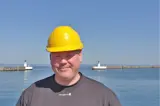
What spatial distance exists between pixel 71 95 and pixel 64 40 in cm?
59

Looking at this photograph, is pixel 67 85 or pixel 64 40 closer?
pixel 64 40

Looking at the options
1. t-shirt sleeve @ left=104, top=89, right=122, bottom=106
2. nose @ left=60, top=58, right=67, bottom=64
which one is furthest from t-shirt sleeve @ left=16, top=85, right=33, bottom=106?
t-shirt sleeve @ left=104, top=89, right=122, bottom=106

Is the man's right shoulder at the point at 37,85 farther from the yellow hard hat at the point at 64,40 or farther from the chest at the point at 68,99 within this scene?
the yellow hard hat at the point at 64,40

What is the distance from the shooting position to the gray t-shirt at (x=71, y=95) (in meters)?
3.06

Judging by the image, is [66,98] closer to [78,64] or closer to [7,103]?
[78,64]

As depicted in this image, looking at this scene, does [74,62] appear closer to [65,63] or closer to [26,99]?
[65,63]

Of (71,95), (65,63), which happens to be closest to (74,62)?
(65,63)

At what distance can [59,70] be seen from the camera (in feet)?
10.00

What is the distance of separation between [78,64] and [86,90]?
0.98 feet

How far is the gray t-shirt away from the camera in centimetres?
306

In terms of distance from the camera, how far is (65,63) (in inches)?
120

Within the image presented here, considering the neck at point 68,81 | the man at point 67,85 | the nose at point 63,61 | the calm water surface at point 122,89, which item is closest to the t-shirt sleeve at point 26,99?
the man at point 67,85

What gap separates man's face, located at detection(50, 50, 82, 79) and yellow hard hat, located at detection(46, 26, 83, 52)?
0.07 metres

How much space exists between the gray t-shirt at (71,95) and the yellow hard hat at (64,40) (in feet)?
1.32
